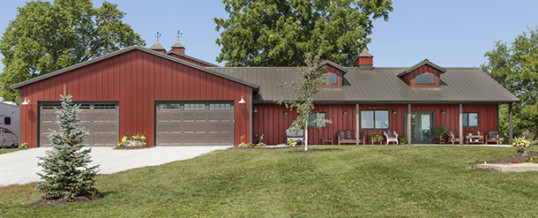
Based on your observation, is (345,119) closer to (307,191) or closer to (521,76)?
(307,191)

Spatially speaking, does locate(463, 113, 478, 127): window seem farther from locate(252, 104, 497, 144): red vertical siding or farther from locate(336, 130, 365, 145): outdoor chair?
locate(336, 130, 365, 145): outdoor chair

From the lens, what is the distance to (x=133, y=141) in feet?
66.3

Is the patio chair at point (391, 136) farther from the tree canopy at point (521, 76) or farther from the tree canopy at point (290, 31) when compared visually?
the tree canopy at point (521, 76)

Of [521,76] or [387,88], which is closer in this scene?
[387,88]

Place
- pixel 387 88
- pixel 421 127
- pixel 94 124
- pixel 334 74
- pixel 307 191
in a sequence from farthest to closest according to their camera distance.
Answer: pixel 334 74 < pixel 387 88 < pixel 421 127 < pixel 94 124 < pixel 307 191

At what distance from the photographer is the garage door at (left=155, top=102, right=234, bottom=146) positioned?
20.5 m

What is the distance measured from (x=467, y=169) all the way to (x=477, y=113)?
13.6 metres

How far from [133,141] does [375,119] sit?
533 inches

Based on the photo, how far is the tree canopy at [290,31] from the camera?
3194cm

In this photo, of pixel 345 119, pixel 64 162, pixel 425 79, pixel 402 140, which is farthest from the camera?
pixel 425 79

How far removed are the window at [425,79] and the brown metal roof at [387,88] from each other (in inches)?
18.7

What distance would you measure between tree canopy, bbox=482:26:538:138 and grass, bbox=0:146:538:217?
2357cm

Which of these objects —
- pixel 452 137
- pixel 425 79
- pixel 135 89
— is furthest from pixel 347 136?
Result: pixel 135 89

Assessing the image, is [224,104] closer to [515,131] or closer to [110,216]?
[110,216]
